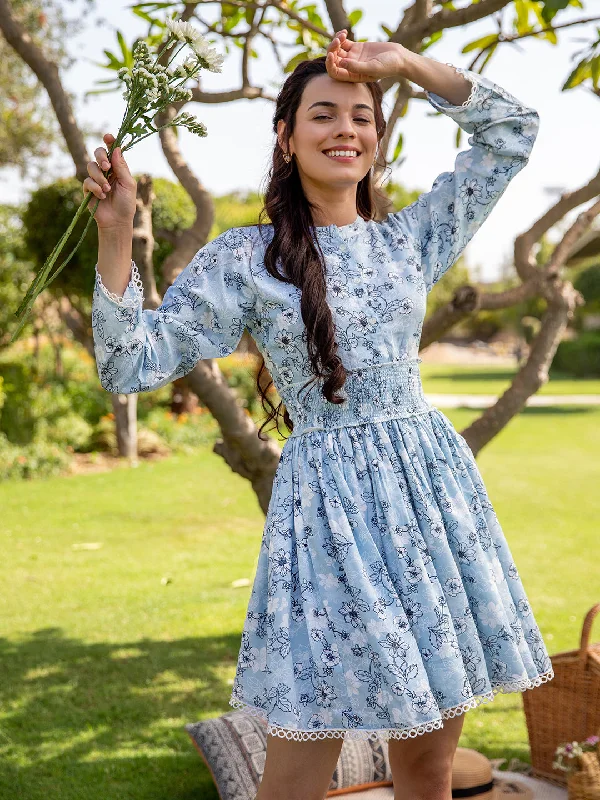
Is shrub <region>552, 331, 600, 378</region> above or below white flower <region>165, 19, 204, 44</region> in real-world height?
below

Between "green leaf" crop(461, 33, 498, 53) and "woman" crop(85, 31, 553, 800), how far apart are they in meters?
1.38

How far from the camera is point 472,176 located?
2.14 meters

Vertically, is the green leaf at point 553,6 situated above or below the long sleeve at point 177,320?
above

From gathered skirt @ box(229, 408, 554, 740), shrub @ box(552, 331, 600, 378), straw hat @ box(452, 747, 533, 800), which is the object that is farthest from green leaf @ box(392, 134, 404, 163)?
shrub @ box(552, 331, 600, 378)

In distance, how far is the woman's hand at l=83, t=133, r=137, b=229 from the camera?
171cm

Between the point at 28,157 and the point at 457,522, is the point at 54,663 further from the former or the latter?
the point at 28,157

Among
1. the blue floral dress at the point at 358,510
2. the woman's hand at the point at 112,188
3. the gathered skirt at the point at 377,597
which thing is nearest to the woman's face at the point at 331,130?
the blue floral dress at the point at 358,510

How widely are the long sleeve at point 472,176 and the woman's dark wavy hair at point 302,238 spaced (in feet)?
0.44

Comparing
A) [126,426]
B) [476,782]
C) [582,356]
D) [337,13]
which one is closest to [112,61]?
[337,13]

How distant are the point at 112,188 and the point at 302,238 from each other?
1.37 feet

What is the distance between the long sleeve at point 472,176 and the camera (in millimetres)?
2121

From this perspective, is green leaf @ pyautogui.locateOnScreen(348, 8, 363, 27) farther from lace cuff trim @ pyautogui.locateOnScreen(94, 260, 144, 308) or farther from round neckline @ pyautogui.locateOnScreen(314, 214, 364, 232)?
lace cuff trim @ pyautogui.locateOnScreen(94, 260, 144, 308)

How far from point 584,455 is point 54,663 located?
7581 mm

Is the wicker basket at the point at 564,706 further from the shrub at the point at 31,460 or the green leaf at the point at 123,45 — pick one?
the shrub at the point at 31,460
